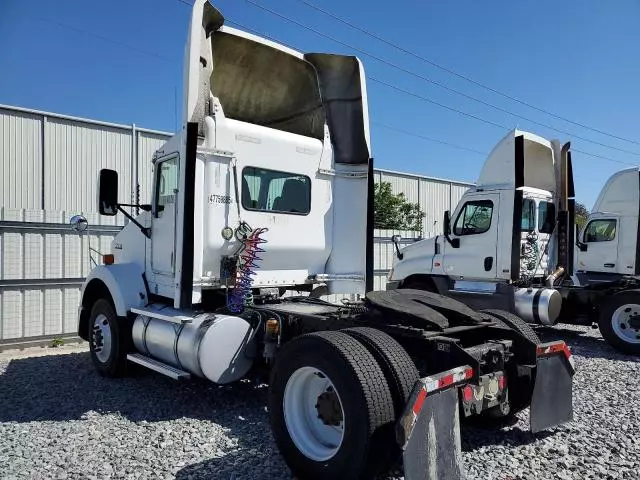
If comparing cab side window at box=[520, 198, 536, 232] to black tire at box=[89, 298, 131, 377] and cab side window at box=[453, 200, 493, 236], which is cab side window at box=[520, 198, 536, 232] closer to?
cab side window at box=[453, 200, 493, 236]

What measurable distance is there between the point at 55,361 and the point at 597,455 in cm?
699

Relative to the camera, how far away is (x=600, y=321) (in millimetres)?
9375

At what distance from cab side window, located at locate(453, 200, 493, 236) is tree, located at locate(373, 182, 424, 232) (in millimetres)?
10707

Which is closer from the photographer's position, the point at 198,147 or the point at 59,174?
the point at 198,147

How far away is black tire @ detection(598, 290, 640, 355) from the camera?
8953mm

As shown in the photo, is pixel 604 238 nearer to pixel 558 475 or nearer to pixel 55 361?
pixel 558 475

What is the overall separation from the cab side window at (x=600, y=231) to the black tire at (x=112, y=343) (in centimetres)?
1182

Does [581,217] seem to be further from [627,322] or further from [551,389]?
[551,389]

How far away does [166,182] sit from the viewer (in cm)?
641

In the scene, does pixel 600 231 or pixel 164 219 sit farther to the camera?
pixel 600 231

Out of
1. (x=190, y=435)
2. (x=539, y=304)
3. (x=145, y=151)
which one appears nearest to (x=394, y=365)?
(x=190, y=435)

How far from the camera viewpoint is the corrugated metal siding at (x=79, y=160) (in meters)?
15.1

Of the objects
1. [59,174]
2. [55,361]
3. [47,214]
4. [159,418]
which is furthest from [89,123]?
[159,418]

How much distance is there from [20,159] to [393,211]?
43.4ft
